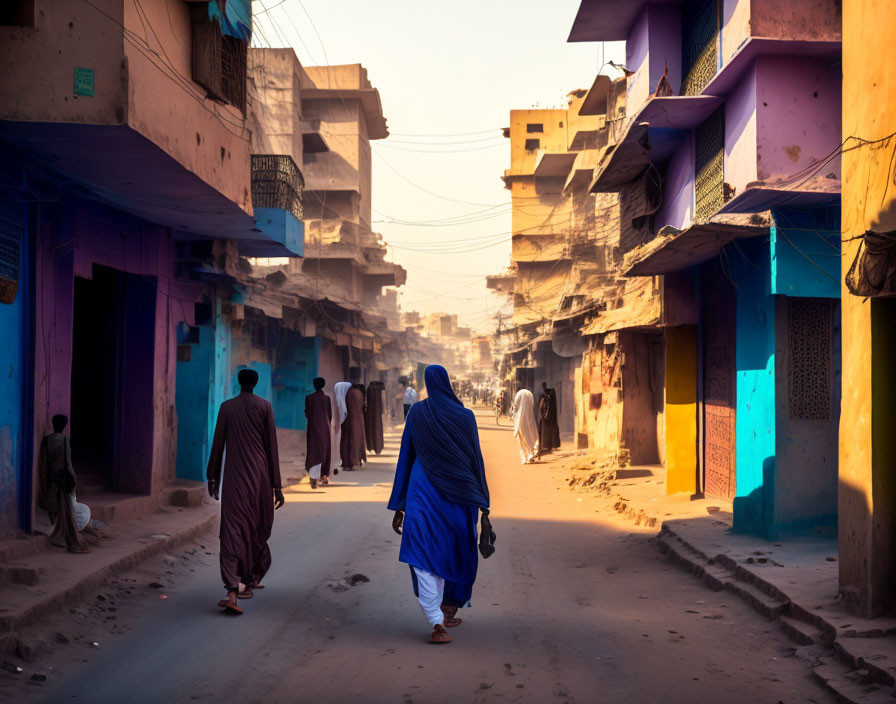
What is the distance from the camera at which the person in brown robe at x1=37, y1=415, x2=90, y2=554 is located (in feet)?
26.7

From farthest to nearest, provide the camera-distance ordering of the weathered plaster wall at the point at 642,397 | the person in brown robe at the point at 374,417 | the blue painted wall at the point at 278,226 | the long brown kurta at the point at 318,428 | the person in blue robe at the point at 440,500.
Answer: the person in brown robe at the point at 374,417 < the weathered plaster wall at the point at 642,397 < the long brown kurta at the point at 318,428 < the blue painted wall at the point at 278,226 < the person in blue robe at the point at 440,500

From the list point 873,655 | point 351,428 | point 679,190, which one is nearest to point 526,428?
point 351,428

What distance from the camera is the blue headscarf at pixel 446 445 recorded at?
623cm

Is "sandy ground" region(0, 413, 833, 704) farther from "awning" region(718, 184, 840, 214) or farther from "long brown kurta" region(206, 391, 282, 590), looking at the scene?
"awning" region(718, 184, 840, 214)

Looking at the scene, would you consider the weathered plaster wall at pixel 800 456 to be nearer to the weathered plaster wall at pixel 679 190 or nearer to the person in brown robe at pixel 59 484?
the weathered plaster wall at pixel 679 190

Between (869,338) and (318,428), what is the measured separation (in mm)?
10520

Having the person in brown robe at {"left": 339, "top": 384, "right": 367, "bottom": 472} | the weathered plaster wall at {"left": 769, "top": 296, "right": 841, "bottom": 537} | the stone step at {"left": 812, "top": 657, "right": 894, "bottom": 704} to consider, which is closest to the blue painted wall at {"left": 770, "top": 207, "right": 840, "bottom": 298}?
the weathered plaster wall at {"left": 769, "top": 296, "right": 841, "bottom": 537}

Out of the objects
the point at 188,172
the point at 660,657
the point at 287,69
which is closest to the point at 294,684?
the point at 660,657

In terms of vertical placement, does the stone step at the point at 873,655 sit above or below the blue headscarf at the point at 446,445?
below

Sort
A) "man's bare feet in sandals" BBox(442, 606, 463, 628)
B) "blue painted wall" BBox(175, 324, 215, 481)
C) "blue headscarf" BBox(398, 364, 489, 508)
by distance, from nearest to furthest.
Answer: "man's bare feet in sandals" BBox(442, 606, 463, 628), "blue headscarf" BBox(398, 364, 489, 508), "blue painted wall" BBox(175, 324, 215, 481)

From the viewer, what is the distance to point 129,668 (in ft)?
16.9

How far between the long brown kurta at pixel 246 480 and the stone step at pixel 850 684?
4.24 metres

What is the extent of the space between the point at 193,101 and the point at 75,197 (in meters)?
1.79

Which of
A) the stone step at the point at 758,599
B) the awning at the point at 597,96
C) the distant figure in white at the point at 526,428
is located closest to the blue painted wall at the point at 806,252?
the stone step at the point at 758,599
